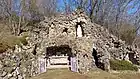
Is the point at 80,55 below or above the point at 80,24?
below

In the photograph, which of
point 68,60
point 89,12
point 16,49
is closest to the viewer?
point 16,49

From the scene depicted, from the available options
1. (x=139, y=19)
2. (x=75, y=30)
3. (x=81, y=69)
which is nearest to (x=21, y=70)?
(x=81, y=69)

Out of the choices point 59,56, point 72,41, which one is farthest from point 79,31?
point 59,56

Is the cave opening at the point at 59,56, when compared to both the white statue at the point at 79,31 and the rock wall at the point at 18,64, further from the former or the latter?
the rock wall at the point at 18,64

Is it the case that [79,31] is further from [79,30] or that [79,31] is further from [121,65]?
[121,65]

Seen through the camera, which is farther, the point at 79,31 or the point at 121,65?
the point at 121,65

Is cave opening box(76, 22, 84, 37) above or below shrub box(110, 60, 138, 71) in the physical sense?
above

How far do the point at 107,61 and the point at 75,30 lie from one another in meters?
4.39

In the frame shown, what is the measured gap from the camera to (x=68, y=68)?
23453 millimetres

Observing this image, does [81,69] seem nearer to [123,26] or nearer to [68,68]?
[68,68]

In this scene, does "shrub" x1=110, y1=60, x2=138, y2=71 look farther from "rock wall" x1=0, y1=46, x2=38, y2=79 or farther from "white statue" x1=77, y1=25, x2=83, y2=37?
"rock wall" x1=0, y1=46, x2=38, y2=79

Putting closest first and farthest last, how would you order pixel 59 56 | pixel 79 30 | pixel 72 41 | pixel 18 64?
1. pixel 18 64
2. pixel 72 41
3. pixel 59 56
4. pixel 79 30

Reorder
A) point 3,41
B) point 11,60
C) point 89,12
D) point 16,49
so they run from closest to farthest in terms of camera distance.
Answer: point 11,60
point 16,49
point 3,41
point 89,12

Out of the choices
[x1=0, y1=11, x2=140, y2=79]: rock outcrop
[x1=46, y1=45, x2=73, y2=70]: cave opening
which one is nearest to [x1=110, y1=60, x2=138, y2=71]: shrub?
[x1=0, y1=11, x2=140, y2=79]: rock outcrop
